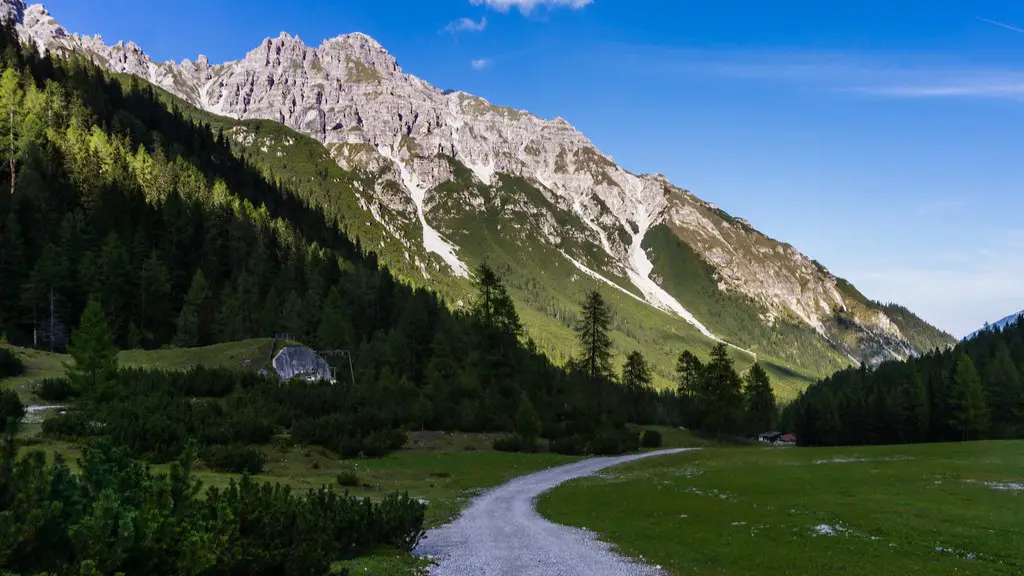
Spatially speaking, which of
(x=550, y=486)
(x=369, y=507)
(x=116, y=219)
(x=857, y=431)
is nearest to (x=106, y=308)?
(x=116, y=219)

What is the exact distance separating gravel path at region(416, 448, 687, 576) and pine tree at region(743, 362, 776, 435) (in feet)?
336

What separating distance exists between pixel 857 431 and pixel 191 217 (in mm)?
138763

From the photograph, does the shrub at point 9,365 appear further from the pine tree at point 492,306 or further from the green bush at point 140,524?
the pine tree at point 492,306

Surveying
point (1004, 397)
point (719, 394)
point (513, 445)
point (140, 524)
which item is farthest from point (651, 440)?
point (140, 524)

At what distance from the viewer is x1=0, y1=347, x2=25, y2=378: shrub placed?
54209 millimetres

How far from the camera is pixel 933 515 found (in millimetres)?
28188

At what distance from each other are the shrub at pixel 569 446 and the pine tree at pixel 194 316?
5761 cm

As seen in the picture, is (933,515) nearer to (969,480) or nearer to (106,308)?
(969,480)

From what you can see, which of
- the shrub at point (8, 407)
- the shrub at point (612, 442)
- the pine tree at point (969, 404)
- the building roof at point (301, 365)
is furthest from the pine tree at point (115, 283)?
the pine tree at point (969, 404)

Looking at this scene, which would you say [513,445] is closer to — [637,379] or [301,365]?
[301,365]

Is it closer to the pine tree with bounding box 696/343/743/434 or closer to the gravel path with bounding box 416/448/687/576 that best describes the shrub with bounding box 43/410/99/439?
the gravel path with bounding box 416/448/687/576

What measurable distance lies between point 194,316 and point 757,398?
372 feet

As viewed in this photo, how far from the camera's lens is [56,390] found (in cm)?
4975

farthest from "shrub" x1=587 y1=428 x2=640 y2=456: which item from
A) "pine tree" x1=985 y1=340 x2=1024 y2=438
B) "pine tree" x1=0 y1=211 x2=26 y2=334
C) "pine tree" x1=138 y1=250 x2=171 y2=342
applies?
"pine tree" x1=0 y1=211 x2=26 y2=334
